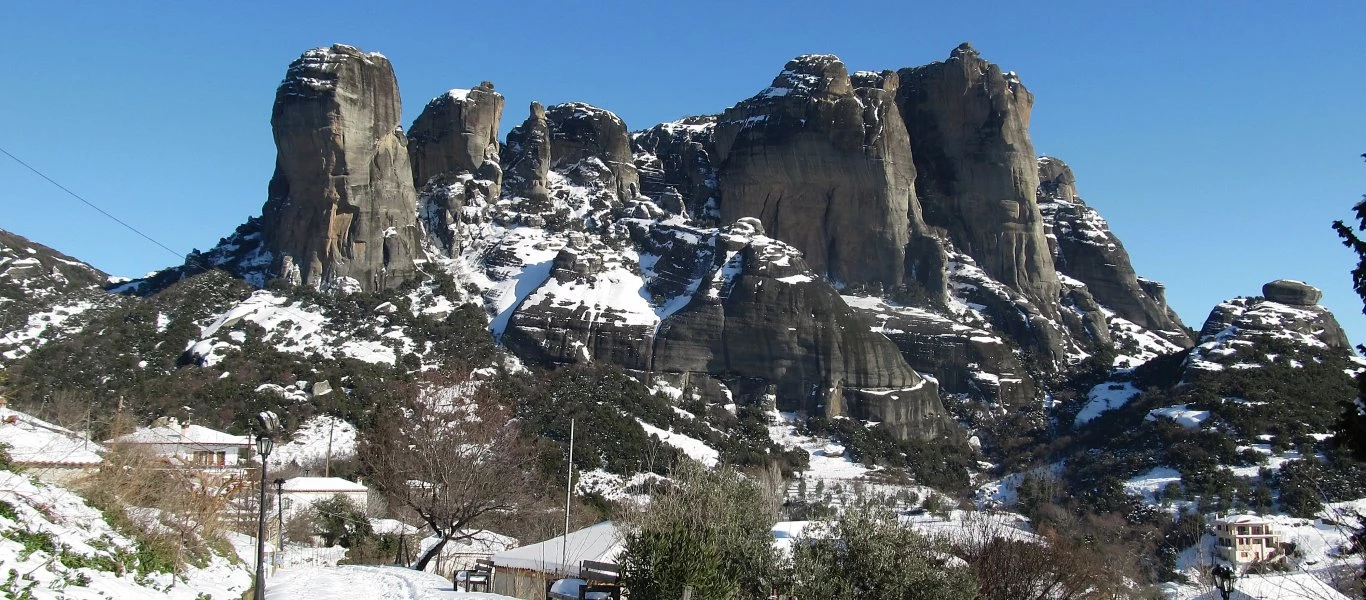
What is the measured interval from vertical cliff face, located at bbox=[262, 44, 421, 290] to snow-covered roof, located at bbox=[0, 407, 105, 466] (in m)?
77.5

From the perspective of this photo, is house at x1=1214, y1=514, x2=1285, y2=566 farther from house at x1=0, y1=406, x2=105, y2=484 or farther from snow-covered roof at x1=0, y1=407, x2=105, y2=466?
house at x1=0, y1=406, x2=105, y2=484

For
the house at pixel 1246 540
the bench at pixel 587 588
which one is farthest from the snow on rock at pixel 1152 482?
the bench at pixel 587 588

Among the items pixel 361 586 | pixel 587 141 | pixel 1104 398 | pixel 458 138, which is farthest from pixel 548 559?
pixel 587 141

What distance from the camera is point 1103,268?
141 m

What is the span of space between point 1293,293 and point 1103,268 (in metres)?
31.8

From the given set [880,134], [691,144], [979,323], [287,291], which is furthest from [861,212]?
[287,291]

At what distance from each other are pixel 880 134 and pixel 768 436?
4601cm

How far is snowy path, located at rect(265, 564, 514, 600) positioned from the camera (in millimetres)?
19812

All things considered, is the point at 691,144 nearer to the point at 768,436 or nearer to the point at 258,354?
the point at 768,436

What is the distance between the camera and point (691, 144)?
14512cm

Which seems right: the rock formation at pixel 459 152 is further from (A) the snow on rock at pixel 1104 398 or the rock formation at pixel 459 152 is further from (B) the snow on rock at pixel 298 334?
(A) the snow on rock at pixel 1104 398

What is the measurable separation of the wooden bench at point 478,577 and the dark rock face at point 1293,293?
10660 centimetres

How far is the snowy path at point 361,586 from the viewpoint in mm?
19812

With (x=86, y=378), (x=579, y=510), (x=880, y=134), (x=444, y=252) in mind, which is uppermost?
(x=880, y=134)
